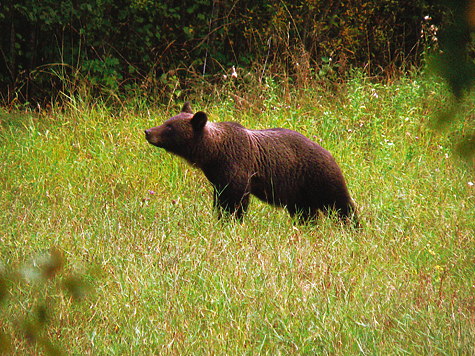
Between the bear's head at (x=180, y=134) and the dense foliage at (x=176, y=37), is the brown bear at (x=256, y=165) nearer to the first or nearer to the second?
the bear's head at (x=180, y=134)

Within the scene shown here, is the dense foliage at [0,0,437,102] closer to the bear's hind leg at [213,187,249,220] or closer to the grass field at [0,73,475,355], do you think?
the grass field at [0,73,475,355]

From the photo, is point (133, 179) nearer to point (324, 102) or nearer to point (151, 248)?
point (151, 248)

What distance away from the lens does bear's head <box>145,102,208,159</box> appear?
14.6 ft

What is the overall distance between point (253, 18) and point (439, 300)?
7112mm

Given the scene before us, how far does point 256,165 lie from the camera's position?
4504mm

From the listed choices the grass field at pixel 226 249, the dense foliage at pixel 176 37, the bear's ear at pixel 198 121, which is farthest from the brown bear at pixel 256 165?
the dense foliage at pixel 176 37

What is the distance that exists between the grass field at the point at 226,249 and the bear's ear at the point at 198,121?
0.69 meters

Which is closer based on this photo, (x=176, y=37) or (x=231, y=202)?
(x=231, y=202)

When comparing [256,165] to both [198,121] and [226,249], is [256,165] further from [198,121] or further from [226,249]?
[226,249]

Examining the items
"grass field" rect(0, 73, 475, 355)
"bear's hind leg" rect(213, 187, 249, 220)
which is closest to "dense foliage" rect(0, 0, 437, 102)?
"grass field" rect(0, 73, 475, 355)

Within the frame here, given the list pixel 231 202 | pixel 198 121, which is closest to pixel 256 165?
pixel 231 202

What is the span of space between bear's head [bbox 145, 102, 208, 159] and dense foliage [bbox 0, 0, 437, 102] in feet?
11.1

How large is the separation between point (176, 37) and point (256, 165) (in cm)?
518

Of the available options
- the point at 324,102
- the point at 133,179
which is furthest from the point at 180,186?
the point at 324,102
